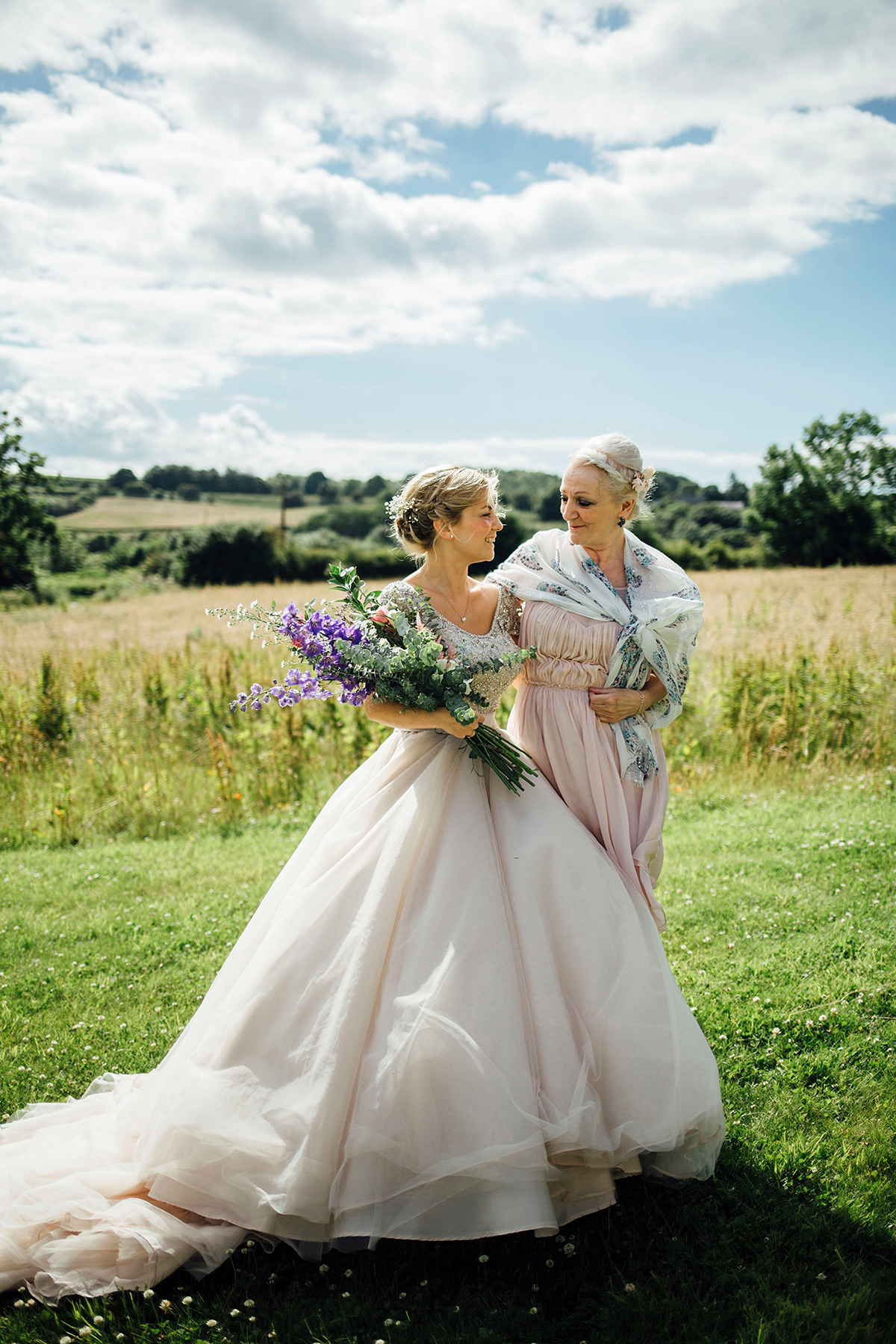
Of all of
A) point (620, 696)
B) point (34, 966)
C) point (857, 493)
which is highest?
point (857, 493)

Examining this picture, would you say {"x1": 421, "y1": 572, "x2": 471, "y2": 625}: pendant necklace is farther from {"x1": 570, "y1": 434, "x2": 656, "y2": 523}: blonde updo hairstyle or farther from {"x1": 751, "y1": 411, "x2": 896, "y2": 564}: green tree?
{"x1": 751, "y1": 411, "x2": 896, "y2": 564}: green tree

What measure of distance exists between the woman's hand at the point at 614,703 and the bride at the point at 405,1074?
1.57 feet

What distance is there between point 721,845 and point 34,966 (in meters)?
4.73

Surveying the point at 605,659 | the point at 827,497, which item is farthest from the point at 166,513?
the point at 605,659

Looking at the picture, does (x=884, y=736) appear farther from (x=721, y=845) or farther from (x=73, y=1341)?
(x=73, y=1341)

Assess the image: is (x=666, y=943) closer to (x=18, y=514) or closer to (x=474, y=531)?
(x=474, y=531)

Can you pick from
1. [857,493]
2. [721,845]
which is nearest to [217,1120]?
[721,845]

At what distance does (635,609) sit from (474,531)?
2.46 ft

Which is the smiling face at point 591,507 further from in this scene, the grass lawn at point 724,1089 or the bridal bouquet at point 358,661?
the grass lawn at point 724,1089

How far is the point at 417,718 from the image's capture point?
10.4ft

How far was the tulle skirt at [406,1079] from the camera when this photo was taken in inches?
102

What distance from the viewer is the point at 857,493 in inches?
1857

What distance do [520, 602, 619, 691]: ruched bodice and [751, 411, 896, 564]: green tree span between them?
142 feet

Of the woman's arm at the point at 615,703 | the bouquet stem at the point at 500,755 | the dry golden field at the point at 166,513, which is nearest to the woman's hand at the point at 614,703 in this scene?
the woman's arm at the point at 615,703
